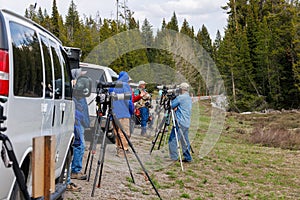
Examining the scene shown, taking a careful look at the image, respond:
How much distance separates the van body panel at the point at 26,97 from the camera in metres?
3.76

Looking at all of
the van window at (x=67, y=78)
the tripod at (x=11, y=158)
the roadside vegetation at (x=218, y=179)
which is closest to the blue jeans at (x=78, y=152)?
the roadside vegetation at (x=218, y=179)

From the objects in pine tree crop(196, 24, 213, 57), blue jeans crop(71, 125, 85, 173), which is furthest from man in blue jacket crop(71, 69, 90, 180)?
pine tree crop(196, 24, 213, 57)

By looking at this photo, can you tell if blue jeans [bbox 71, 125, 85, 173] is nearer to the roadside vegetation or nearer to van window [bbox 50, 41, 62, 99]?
the roadside vegetation

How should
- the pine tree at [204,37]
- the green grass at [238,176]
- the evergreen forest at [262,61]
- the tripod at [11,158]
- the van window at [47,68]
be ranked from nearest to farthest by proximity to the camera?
1. the tripod at [11,158]
2. the van window at [47,68]
3. the green grass at [238,176]
4. the evergreen forest at [262,61]
5. the pine tree at [204,37]

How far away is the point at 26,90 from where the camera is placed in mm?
4160

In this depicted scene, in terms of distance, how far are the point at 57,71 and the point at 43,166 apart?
277cm

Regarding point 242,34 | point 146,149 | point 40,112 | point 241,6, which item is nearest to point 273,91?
point 242,34

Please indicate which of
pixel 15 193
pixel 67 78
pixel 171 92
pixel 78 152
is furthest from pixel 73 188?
pixel 171 92

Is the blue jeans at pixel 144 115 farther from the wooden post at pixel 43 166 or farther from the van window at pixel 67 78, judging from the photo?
the wooden post at pixel 43 166

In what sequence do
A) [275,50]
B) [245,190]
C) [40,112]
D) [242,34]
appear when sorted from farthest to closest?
[242,34] < [275,50] < [245,190] < [40,112]

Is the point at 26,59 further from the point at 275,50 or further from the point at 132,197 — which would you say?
the point at 275,50

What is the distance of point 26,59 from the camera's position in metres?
4.28

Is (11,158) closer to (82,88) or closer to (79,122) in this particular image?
(82,88)

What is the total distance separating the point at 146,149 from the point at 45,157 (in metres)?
11.0
